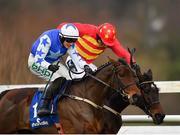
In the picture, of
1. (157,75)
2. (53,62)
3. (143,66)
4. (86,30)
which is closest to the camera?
(53,62)

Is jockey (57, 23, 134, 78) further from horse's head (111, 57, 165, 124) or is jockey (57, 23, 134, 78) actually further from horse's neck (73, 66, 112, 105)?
horse's head (111, 57, 165, 124)

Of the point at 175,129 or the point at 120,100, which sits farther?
the point at 175,129

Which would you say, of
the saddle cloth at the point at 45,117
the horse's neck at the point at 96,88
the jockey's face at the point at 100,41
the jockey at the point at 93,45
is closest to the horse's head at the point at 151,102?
the horse's neck at the point at 96,88

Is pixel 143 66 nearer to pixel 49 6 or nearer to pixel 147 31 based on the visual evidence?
pixel 147 31

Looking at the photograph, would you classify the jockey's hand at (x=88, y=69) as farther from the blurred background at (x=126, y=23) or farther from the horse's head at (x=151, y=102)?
the blurred background at (x=126, y=23)

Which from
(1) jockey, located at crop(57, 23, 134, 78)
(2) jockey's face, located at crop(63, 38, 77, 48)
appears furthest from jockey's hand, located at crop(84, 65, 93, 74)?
(2) jockey's face, located at crop(63, 38, 77, 48)

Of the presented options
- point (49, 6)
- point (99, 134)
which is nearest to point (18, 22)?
point (49, 6)

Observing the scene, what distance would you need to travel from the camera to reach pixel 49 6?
12.1 metres

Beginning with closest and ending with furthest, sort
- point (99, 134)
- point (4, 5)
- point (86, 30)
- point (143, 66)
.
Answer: point (99, 134), point (86, 30), point (143, 66), point (4, 5)

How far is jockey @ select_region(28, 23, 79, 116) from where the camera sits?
7.08 m

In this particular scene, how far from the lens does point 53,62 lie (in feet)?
24.3

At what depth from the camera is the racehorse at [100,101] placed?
684 centimetres

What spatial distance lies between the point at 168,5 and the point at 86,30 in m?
4.13

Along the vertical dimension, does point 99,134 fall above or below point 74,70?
below
